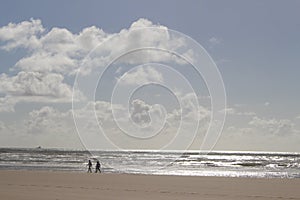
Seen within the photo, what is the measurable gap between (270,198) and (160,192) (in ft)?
15.0

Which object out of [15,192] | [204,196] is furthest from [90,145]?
[204,196]

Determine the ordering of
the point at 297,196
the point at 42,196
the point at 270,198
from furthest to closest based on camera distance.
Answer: the point at 297,196
the point at 270,198
the point at 42,196

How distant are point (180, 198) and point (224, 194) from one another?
279 centimetres

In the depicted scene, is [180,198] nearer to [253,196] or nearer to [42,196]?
[253,196]

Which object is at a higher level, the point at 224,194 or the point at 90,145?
the point at 90,145

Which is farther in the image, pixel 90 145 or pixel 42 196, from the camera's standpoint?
pixel 90 145

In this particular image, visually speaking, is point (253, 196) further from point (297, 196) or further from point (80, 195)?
point (80, 195)

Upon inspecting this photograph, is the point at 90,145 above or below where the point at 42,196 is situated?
above

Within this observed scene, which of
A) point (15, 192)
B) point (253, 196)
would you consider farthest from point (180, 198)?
point (15, 192)

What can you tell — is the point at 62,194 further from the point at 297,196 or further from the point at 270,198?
the point at 297,196

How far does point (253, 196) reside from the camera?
19234mm

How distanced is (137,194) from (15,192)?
4927mm

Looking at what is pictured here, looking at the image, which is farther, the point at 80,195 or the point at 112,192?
the point at 112,192

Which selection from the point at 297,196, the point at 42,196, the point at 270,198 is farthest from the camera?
the point at 297,196
